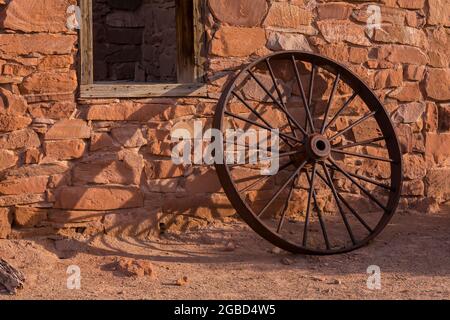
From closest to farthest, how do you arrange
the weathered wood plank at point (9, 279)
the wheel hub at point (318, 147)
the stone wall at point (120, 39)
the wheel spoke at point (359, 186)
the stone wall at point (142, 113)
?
the weathered wood plank at point (9, 279)
the stone wall at point (142, 113)
the wheel hub at point (318, 147)
the wheel spoke at point (359, 186)
the stone wall at point (120, 39)

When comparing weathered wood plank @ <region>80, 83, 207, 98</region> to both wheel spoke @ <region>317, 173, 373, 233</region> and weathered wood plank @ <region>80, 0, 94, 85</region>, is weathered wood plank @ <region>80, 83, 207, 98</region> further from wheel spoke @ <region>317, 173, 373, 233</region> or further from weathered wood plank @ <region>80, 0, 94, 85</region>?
wheel spoke @ <region>317, 173, 373, 233</region>

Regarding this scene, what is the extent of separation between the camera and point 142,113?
13.3ft

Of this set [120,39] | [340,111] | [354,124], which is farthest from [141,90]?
[120,39]

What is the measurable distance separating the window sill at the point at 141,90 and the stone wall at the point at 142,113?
0.14 ft

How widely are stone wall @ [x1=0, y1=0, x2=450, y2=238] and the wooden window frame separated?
5 centimetres

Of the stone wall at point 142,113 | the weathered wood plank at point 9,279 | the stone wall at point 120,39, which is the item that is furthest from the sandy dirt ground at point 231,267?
the stone wall at point 120,39

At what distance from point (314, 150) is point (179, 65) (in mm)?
1118

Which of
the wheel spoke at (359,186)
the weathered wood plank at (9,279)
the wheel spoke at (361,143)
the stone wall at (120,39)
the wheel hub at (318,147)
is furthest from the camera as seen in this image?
the stone wall at (120,39)

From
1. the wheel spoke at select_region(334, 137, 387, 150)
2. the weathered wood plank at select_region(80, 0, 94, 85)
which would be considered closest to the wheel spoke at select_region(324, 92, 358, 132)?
the wheel spoke at select_region(334, 137, 387, 150)

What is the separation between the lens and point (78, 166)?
393cm

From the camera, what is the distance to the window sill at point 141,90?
393 cm

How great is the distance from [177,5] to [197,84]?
2.03 feet

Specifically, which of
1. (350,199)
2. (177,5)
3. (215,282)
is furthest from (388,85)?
(215,282)

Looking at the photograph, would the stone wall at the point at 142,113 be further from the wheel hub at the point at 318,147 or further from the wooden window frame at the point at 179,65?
the wheel hub at the point at 318,147
